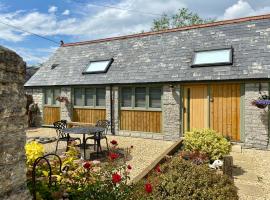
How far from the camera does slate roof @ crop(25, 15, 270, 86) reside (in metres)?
11.0

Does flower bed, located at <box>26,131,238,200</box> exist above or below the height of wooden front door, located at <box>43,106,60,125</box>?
below

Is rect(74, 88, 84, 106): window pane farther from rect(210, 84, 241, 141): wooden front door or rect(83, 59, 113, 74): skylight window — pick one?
rect(210, 84, 241, 141): wooden front door

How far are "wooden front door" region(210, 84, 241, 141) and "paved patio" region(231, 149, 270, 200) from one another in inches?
44.0

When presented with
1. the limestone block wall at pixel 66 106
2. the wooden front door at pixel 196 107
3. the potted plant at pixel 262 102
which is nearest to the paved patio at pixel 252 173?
the potted plant at pixel 262 102

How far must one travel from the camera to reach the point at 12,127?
9.68ft

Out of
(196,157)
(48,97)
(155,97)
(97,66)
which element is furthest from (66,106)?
(196,157)

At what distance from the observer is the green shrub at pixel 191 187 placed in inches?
162

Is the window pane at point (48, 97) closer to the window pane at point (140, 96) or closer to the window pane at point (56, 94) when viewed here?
the window pane at point (56, 94)

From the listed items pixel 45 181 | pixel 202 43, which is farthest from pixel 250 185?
pixel 202 43

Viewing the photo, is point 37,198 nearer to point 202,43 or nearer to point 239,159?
point 239,159

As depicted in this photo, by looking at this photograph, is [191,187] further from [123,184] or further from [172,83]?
[172,83]

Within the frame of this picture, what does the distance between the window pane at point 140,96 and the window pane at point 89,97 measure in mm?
2851

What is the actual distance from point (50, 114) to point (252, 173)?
12.8 m

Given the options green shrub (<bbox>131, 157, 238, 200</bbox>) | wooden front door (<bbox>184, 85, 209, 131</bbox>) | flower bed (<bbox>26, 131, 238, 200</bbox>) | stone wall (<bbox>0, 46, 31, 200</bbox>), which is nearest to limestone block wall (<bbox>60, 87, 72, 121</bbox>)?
wooden front door (<bbox>184, 85, 209, 131</bbox>)
